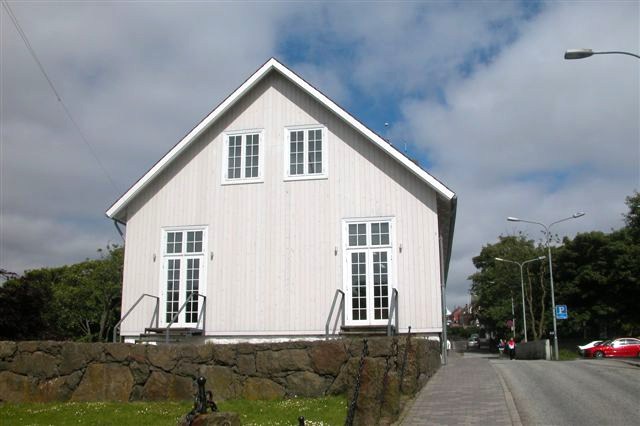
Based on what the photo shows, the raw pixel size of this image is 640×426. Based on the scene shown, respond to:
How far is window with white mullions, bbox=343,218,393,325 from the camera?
1733 cm

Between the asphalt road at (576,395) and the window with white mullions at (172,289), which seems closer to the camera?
the asphalt road at (576,395)

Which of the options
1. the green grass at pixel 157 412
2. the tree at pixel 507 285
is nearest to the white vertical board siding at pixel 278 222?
the green grass at pixel 157 412

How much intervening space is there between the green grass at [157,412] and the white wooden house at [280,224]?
4948mm

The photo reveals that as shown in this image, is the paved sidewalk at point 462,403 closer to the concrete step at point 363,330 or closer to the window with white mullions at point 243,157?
the concrete step at point 363,330

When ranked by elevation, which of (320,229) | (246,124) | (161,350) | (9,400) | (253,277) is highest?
(246,124)

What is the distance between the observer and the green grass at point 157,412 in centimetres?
A: 1053

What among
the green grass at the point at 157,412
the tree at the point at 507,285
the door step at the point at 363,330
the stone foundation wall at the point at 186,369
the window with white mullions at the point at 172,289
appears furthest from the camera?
the tree at the point at 507,285

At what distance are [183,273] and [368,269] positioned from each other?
550 centimetres

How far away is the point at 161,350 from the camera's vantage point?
43.2 feet

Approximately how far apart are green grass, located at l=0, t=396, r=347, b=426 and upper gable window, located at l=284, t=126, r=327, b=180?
7.93m

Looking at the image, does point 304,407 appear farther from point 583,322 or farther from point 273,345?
point 583,322

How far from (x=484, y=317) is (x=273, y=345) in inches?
2560

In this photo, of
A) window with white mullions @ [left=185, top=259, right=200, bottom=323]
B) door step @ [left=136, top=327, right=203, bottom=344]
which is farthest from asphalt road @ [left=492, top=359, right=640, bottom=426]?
window with white mullions @ [left=185, top=259, right=200, bottom=323]

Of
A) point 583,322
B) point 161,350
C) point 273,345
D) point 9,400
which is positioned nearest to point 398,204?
point 273,345
